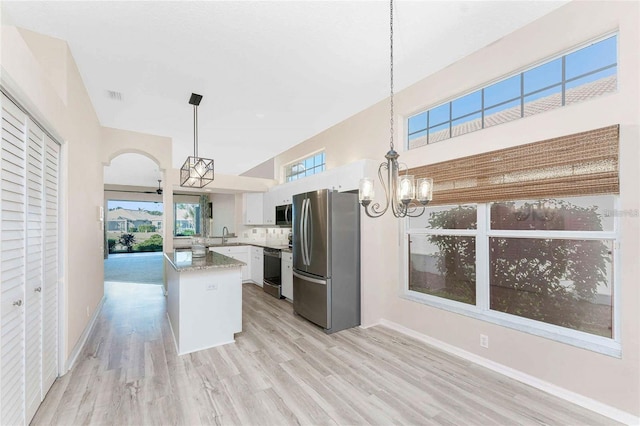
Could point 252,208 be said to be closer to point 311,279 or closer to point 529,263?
→ point 311,279

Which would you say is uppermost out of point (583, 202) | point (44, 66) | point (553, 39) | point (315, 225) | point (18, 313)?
point (553, 39)

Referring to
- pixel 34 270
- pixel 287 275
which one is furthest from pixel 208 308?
pixel 287 275

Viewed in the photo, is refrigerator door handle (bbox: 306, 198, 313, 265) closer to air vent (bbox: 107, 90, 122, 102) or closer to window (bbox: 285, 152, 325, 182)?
window (bbox: 285, 152, 325, 182)

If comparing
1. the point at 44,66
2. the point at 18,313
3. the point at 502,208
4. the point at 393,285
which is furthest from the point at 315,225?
the point at 44,66

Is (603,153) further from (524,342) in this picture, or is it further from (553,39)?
(524,342)

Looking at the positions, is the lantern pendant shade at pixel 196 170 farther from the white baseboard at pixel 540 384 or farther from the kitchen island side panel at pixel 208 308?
the white baseboard at pixel 540 384

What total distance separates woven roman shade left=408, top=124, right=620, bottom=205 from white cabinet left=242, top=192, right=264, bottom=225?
433cm

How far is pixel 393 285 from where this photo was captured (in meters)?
3.66

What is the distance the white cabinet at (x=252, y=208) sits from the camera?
6.48 meters

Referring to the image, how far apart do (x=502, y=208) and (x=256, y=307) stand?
3.63 metres

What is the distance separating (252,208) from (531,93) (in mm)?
5438

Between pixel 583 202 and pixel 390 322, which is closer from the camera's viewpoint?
pixel 583 202

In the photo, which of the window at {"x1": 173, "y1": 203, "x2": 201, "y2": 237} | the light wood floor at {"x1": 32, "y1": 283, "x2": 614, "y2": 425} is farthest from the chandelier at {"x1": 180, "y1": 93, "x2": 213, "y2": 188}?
the window at {"x1": 173, "y1": 203, "x2": 201, "y2": 237}

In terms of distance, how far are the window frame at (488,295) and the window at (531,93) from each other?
2.75 feet
